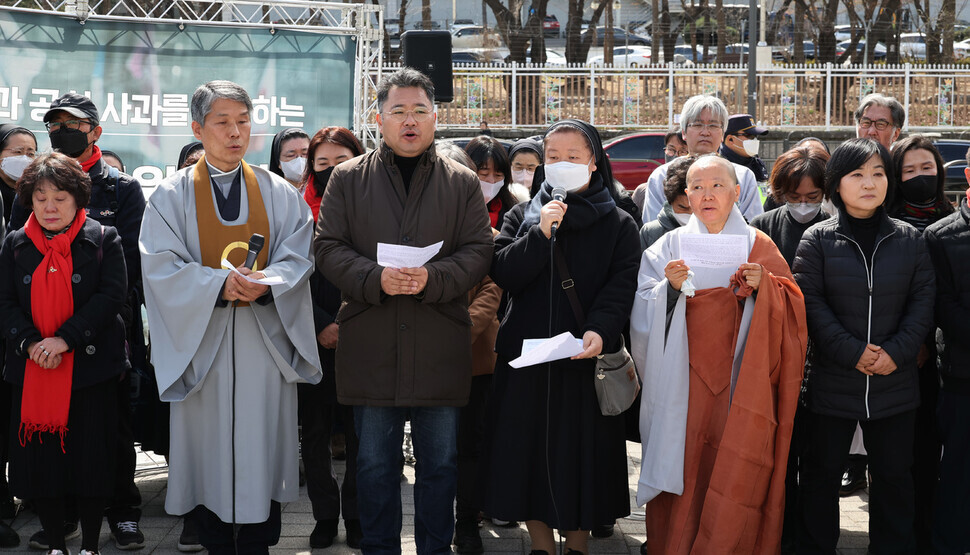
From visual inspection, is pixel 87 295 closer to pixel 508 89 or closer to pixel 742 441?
pixel 742 441

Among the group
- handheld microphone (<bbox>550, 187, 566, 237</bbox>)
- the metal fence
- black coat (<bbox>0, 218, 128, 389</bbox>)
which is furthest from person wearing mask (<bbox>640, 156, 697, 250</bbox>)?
the metal fence

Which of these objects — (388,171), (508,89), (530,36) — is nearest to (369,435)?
(388,171)

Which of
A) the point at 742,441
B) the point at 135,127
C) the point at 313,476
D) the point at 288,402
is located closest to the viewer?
the point at 742,441

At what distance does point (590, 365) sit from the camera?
408 cm

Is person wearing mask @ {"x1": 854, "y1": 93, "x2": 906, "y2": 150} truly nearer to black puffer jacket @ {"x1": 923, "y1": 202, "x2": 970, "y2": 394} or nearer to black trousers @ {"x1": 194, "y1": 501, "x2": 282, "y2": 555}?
black puffer jacket @ {"x1": 923, "y1": 202, "x2": 970, "y2": 394}

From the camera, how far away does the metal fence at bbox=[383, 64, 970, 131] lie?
2064 cm

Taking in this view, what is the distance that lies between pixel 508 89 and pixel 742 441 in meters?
17.5

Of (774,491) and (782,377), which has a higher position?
(782,377)

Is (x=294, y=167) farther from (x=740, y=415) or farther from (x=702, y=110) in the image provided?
(x=740, y=415)

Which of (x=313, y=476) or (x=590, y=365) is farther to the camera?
(x=313, y=476)

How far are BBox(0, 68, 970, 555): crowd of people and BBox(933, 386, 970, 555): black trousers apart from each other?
0.01m

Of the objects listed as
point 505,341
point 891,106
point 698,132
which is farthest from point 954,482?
point 891,106

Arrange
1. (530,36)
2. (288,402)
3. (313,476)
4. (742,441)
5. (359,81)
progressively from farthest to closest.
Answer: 1. (530,36)
2. (359,81)
3. (313,476)
4. (288,402)
5. (742,441)

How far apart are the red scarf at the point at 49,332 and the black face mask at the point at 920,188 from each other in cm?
377
